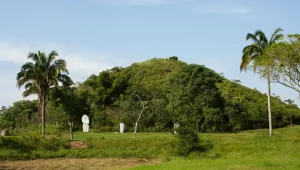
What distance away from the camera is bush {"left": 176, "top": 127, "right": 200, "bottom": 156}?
31.7 meters

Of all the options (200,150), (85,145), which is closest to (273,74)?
(200,150)

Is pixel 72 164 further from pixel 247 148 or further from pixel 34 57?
pixel 34 57

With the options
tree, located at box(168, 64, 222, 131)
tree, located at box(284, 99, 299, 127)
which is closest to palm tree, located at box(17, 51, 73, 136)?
tree, located at box(168, 64, 222, 131)

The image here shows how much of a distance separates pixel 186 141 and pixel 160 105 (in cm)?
1652

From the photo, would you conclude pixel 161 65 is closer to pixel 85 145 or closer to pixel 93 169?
pixel 85 145

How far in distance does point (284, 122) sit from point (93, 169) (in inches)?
1455

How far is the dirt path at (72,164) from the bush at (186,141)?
3293mm

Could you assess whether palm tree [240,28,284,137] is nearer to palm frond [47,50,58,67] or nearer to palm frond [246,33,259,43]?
palm frond [246,33,259,43]

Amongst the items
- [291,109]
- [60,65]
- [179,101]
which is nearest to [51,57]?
[60,65]

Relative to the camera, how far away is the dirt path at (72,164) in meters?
26.5

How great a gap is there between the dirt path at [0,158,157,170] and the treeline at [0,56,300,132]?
10138 mm

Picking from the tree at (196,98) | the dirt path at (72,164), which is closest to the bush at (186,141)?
the dirt path at (72,164)

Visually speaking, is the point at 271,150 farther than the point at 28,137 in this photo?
No

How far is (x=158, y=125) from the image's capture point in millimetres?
47625
